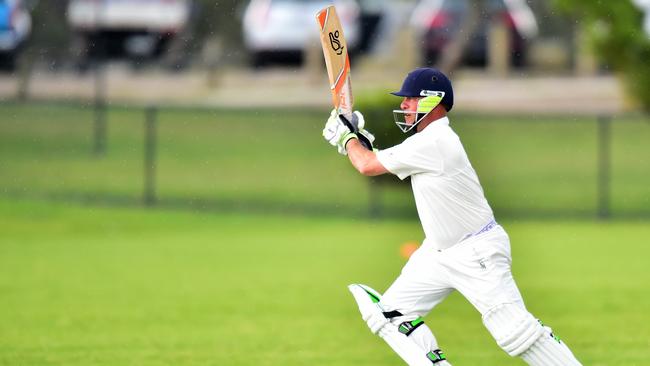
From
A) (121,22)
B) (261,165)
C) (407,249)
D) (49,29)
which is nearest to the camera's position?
(407,249)

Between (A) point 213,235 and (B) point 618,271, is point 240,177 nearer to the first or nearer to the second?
(A) point 213,235

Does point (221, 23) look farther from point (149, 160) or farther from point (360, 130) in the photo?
point (360, 130)

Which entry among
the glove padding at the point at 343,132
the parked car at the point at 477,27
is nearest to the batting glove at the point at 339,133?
the glove padding at the point at 343,132

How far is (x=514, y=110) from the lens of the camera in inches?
1188

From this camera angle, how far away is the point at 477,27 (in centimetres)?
3334

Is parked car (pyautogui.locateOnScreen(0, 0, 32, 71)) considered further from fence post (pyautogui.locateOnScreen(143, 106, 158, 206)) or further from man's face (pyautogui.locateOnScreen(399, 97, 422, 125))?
man's face (pyautogui.locateOnScreen(399, 97, 422, 125))

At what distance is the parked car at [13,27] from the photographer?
109ft

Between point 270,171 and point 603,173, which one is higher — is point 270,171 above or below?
below

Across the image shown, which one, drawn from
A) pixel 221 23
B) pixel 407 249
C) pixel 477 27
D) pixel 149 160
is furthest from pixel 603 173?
pixel 221 23

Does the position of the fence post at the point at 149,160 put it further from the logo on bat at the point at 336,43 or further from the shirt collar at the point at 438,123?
the shirt collar at the point at 438,123

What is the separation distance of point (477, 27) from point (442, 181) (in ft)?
84.3

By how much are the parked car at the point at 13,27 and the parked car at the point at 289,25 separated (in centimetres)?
564

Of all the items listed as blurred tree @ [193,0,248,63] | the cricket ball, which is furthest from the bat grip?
blurred tree @ [193,0,248,63]

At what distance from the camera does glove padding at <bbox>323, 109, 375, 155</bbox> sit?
8.38 meters
